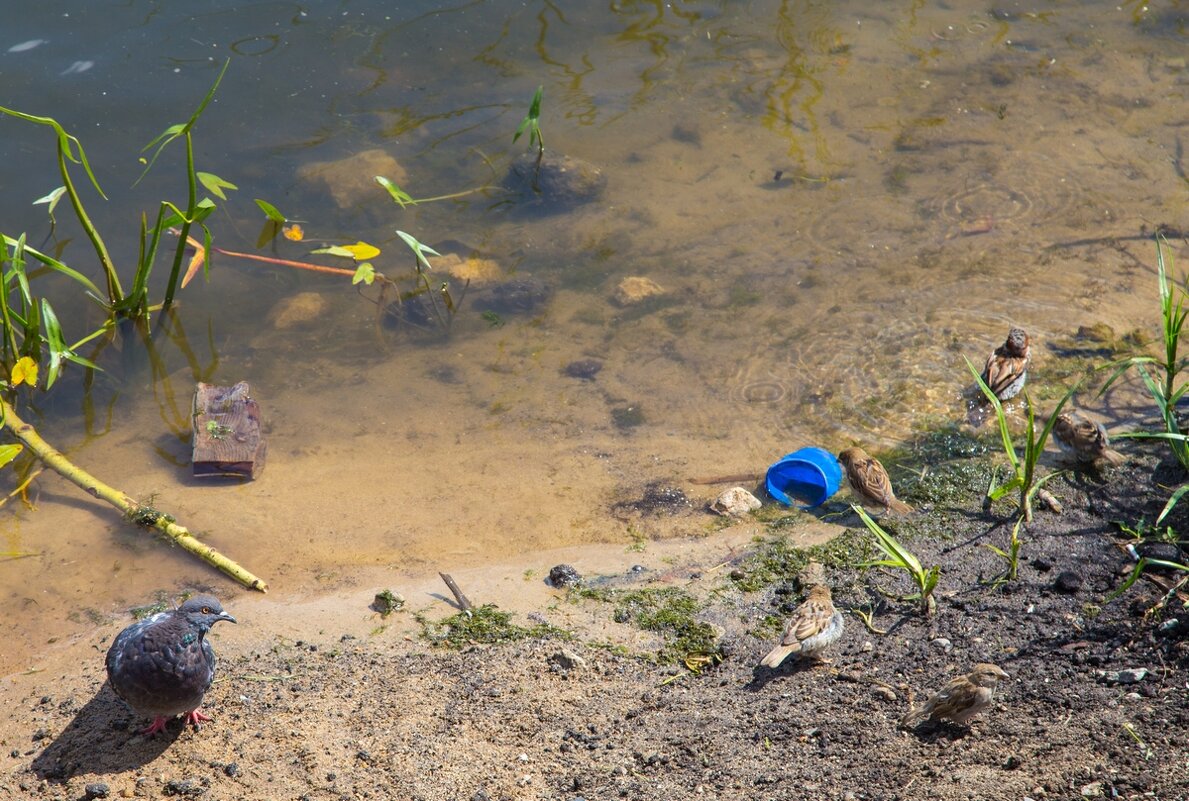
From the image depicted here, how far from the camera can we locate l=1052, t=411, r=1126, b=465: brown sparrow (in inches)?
217

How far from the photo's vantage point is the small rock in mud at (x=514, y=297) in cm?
784

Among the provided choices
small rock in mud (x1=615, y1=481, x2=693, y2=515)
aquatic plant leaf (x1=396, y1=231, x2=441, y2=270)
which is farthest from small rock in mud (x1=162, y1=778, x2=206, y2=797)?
aquatic plant leaf (x1=396, y1=231, x2=441, y2=270)

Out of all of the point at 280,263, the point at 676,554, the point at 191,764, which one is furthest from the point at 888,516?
the point at 280,263

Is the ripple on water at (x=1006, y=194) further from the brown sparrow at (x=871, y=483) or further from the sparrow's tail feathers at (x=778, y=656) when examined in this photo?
the sparrow's tail feathers at (x=778, y=656)

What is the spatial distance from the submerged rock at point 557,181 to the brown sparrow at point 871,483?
411 cm

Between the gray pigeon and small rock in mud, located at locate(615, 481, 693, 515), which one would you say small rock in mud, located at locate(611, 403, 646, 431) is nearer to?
small rock in mud, located at locate(615, 481, 693, 515)

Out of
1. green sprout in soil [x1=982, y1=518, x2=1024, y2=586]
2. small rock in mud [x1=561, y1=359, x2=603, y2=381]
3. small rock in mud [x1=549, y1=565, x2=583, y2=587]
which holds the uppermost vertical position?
green sprout in soil [x1=982, y1=518, x2=1024, y2=586]

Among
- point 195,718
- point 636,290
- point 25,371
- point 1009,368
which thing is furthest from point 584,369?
point 195,718

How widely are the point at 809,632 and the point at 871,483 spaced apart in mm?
1468

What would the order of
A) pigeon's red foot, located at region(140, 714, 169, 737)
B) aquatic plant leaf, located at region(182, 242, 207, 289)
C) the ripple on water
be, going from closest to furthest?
pigeon's red foot, located at region(140, 714, 169, 737), aquatic plant leaf, located at region(182, 242, 207, 289), the ripple on water

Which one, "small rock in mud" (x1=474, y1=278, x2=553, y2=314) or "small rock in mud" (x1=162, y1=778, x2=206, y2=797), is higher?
"small rock in mud" (x1=162, y1=778, x2=206, y2=797)

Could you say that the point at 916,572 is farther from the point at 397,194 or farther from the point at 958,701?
the point at 397,194

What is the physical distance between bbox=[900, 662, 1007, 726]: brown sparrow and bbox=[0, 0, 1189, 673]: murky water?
6.49ft

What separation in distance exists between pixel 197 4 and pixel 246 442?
268 inches
